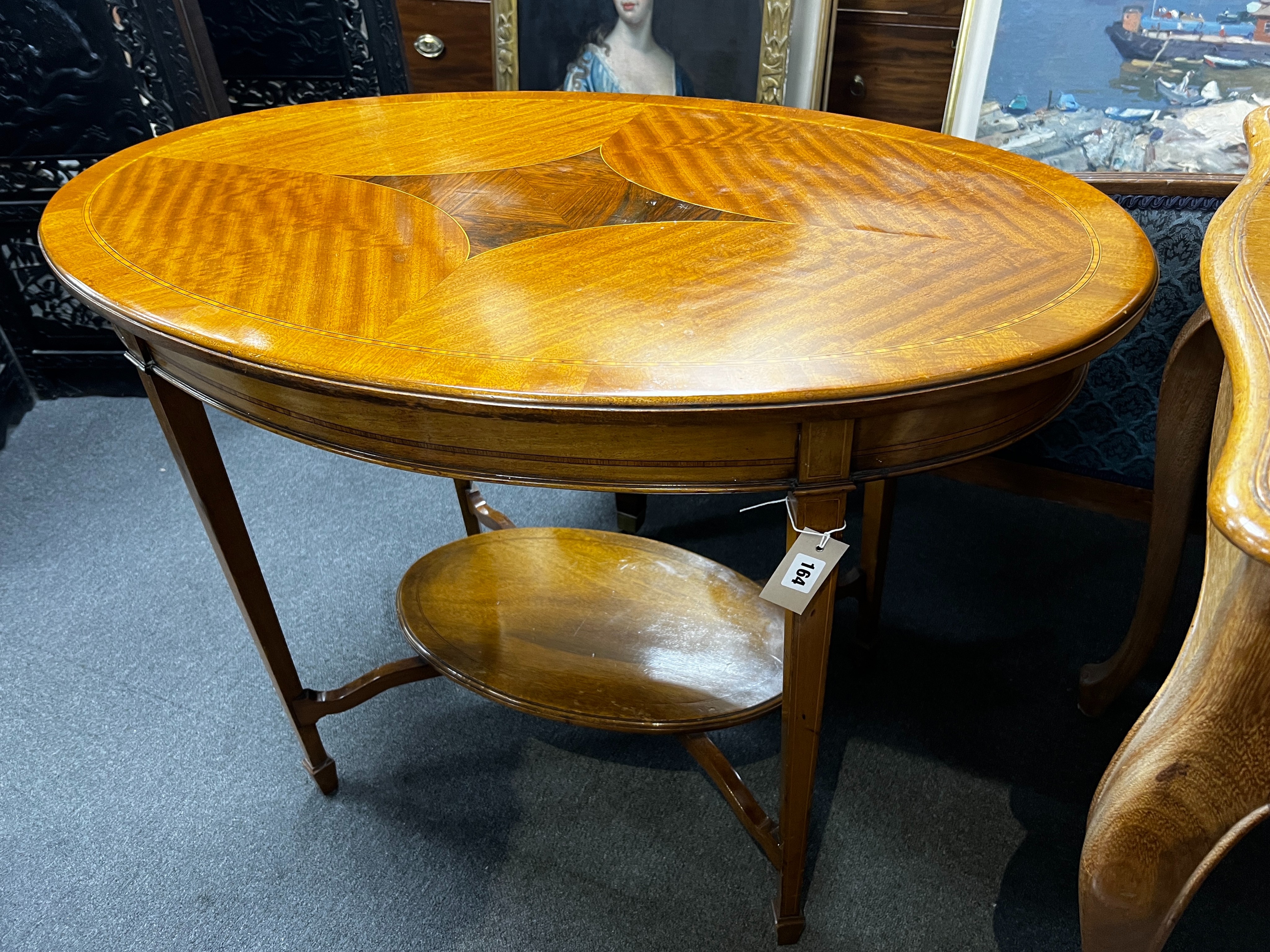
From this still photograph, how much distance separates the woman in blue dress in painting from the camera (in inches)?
70.1

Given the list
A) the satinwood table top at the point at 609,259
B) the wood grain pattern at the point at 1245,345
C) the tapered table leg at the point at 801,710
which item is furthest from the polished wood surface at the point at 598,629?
the wood grain pattern at the point at 1245,345

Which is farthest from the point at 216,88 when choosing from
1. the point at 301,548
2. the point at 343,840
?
the point at 343,840

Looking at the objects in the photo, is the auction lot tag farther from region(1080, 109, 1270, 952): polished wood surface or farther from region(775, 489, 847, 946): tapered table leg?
region(1080, 109, 1270, 952): polished wood surface

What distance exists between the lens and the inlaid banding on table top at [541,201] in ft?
2.89

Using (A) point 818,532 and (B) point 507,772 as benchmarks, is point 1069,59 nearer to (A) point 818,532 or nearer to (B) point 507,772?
(A) point 818,532

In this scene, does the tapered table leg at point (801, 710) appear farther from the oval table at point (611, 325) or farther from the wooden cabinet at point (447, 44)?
the wooden cabinet at point (447, 44)

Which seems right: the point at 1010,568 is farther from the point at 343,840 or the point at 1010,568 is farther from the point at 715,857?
the point at 343,840

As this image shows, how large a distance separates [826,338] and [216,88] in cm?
190

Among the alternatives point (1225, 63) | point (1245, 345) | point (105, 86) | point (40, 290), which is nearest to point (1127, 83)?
point (1225, 63)

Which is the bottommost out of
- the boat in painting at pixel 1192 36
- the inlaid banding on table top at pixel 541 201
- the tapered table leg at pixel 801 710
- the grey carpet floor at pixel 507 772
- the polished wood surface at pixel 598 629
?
the grey carpet floor at pixel 507 772

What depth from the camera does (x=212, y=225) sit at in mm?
884

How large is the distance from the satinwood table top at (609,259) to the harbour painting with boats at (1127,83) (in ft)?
1.78

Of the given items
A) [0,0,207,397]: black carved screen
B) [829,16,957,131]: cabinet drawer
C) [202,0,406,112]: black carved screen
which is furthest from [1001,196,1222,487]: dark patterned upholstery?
[0,0,207,397]: black carved screen

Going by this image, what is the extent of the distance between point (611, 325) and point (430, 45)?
167cm
